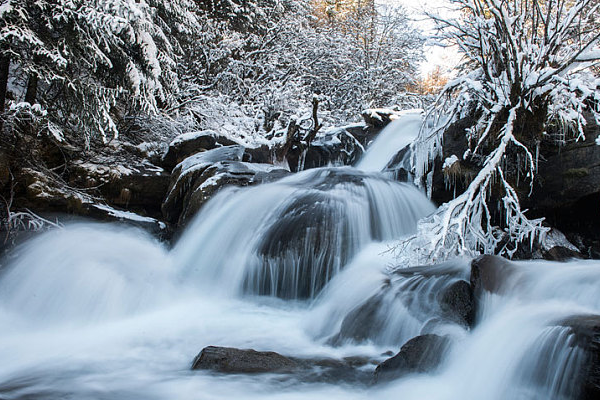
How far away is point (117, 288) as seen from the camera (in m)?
4.91

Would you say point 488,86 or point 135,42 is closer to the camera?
point 488,86

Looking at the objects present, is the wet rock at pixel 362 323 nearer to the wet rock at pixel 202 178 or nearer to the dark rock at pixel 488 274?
the dark rock at pixel 488 274

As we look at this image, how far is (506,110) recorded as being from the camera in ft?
18.1

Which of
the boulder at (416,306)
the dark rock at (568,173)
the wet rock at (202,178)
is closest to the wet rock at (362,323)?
the boulder at (416,306)

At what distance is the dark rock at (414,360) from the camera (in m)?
2.93

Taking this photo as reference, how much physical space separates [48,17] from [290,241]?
16.2ft

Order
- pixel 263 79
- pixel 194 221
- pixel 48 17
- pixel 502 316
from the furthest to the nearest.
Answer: pixel 263 79 → pixel 194 221 → pixel 48 17 → pixel 502 316

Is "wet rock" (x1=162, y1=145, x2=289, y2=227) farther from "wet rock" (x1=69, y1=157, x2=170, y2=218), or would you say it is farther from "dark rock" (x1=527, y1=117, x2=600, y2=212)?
"dark rock" (x1=527, y1=117, x2=600, y2=212)

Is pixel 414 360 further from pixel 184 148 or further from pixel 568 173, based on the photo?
pixel 184 148

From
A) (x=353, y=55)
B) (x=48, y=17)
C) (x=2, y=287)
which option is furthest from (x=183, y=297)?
(x=353, y=55)

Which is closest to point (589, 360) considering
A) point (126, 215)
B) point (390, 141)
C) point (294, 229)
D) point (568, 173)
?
point (294, 229)

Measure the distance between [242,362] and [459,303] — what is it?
5.90ft

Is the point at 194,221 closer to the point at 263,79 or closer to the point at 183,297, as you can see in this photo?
the point at 183,297

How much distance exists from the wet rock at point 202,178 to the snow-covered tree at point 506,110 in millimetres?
2817
